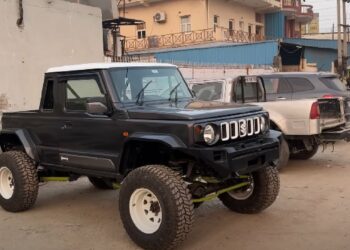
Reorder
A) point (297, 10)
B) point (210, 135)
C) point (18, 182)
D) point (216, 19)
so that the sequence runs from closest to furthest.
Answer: point (210, 135)
point (18, 182)
point (216, 19)
point (297, 10)

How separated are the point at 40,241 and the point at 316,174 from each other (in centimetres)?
520

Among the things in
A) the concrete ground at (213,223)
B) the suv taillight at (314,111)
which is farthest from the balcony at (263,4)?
the concrete ground at (213,223)

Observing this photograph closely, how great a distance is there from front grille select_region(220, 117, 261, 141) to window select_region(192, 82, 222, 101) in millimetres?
4231

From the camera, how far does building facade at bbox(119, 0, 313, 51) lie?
33750mm

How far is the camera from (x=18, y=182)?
6.56 m

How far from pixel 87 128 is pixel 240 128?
5.88 feet

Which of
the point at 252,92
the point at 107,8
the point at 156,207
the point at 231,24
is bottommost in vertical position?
the point at 156,207

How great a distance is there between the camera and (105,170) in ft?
18.9

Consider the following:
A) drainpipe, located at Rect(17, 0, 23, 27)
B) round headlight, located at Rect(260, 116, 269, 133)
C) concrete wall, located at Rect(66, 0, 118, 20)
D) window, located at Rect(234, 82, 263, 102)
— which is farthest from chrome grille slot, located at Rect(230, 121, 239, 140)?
concrete wall, located at Rect(66, 0, 118, 20)

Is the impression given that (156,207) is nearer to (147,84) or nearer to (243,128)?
(243,128)

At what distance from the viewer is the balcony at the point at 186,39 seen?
32.7m

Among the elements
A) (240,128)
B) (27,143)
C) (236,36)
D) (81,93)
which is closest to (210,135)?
(240,128)

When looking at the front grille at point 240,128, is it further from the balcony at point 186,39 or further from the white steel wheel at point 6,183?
the balcony at point 186,39

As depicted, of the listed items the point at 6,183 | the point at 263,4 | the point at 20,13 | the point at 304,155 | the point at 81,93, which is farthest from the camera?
the point at 263,4
